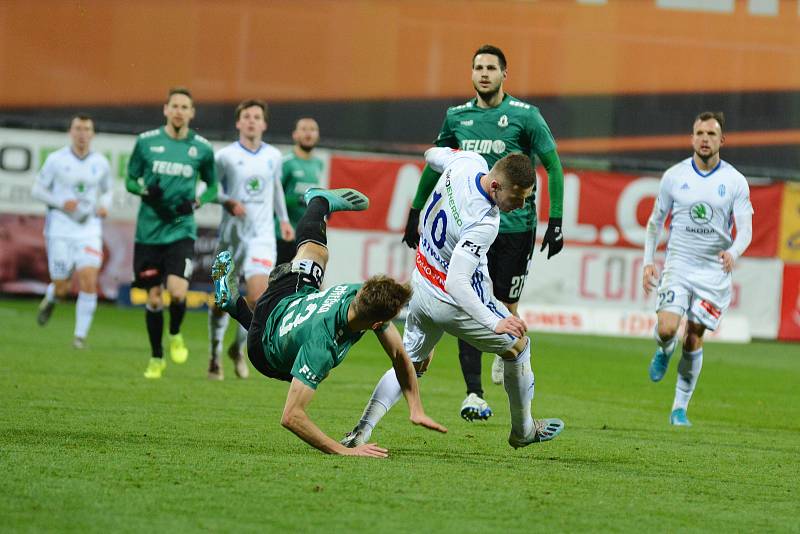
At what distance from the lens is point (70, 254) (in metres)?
15.0

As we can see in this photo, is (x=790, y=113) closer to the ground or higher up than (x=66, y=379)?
higher up

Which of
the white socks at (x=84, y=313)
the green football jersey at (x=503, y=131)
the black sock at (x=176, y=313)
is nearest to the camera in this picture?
the green football jersey at (x=503, y=131)

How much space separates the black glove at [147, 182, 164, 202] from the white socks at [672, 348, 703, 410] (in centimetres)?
472

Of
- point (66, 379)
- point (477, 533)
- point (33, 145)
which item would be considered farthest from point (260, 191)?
point (33, 145)

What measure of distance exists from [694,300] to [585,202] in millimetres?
11145

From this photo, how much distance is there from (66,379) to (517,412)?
4.56 meters

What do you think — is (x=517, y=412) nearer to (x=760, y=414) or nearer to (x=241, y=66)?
(x=760, y=414)

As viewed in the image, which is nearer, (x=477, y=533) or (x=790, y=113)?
(x=477, y=533)

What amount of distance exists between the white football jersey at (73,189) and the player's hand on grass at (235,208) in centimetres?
346

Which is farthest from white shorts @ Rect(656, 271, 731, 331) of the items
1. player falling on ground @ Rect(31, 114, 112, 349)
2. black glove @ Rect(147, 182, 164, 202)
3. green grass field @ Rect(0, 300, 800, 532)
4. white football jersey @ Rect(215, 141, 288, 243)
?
player falling on ground @ Rect(31, 114, 112, 349)

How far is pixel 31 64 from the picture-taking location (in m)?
20.1

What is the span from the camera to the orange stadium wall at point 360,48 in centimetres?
2011

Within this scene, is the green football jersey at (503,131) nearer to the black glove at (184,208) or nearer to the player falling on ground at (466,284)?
the player falling on ground at (466,284)

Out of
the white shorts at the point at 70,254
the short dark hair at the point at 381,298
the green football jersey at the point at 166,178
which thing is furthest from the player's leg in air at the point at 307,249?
the white shorts at the point at 70,254
